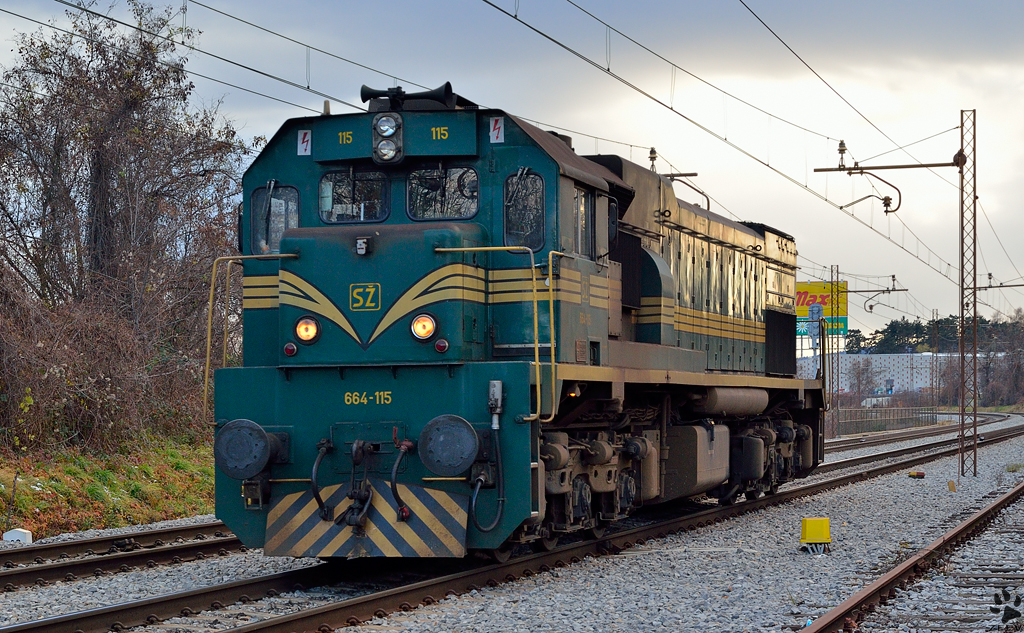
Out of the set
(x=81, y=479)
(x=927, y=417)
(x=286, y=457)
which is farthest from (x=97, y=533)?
(x=927, y=417)

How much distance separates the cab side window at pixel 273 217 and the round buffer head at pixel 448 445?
2200 mm

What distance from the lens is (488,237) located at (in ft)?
27.9

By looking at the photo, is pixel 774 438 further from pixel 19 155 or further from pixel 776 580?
pixel 19 155

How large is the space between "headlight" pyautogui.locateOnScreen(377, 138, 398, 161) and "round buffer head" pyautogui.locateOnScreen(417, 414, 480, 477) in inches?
83.3

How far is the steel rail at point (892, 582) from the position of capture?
21.7 feet

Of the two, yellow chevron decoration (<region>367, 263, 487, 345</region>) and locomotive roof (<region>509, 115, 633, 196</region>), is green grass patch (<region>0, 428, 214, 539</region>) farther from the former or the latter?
locomotive roof (<region>509, 115, 633, 196</region>)

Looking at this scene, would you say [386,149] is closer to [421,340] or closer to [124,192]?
[421,340]

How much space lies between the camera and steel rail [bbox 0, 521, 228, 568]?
925cm

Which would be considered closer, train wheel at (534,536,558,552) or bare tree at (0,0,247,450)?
train wheel at (534,536,558,552)

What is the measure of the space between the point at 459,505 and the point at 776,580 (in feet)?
8.56

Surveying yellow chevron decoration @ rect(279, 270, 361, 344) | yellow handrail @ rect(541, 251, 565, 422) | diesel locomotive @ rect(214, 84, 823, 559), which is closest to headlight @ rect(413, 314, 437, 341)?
diesel locomotive @ rect(214, 84, 823, 559)

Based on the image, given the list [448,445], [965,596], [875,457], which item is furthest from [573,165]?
[875,457]

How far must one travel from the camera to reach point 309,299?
27.2 feet

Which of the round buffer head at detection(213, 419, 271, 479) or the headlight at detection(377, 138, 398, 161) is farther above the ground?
the headlight at detection(377, 138, 398, 161)
